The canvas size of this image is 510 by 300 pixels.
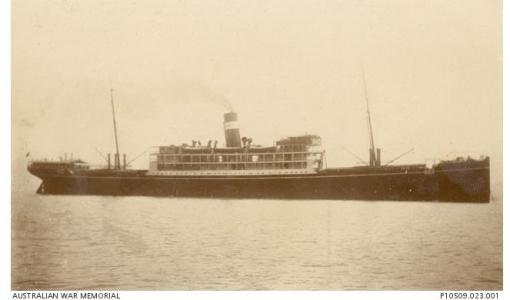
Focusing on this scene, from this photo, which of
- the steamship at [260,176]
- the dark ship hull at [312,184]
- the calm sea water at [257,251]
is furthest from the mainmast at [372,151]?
the calm sea water at [257,251]

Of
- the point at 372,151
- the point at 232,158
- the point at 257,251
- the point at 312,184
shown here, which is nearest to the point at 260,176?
the point at 232,158

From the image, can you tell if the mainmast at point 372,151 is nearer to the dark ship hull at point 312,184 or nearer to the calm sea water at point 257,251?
the dark ship hull at point 312,184

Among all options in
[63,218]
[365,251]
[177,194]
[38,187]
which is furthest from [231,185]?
[365,251]

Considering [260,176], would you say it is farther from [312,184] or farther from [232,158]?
[312,184]

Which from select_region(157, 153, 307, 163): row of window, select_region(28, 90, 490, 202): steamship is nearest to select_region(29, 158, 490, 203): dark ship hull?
select_region(28, 90, 490, 202): steamship

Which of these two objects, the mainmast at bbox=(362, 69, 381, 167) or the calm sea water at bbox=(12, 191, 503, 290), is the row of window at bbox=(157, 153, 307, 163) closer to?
the mainmast at bbox=(362, 69, 381, 167)
